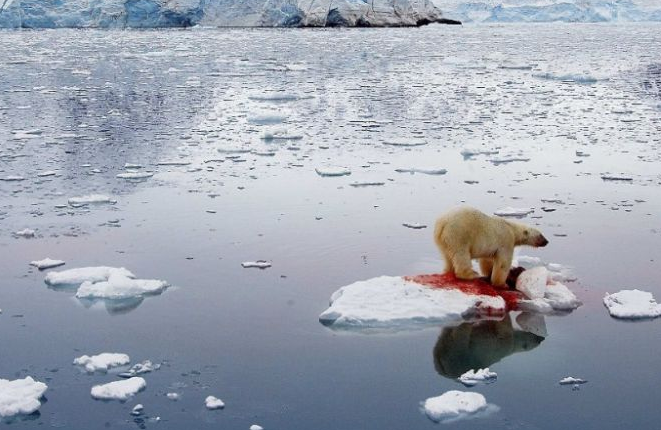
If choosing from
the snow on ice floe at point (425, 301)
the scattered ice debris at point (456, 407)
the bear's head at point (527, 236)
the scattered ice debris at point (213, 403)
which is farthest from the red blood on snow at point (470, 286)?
the scattered ice debris at point (213, 403)

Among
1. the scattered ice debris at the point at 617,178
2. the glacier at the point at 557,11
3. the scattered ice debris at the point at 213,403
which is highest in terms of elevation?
the glacier at the point at 557,11

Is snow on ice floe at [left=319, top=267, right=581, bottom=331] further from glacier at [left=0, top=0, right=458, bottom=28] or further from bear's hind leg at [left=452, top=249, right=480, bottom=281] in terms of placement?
glacier at [left=0, top=0, right=458, bottom=28]

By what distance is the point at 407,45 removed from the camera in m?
34.1

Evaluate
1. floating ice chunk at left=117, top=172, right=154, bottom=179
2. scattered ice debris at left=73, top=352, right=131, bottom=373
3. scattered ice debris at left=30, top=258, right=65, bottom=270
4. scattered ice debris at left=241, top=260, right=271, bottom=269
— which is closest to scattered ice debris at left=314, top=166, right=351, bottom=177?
floating ice chunk at left=117, top=172, right=154, bottom=179

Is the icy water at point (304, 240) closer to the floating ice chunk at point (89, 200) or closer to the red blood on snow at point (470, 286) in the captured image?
the floating ice chunk at point (89, 200)

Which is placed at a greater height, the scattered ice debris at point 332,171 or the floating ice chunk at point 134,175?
the scattered ice debris at point 332,171

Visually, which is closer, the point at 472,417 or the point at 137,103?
the point at 472,417

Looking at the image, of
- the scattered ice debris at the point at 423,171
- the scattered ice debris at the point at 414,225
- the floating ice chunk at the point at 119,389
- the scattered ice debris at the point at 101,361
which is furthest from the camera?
the scattered ice debris at the point at 423,171

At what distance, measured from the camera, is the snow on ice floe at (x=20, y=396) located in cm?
362

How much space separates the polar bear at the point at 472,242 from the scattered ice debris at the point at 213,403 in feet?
6.62

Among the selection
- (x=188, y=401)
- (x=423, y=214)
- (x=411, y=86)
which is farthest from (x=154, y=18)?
(x=188, y=401)

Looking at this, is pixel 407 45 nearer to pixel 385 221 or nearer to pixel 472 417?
pixel 385 221

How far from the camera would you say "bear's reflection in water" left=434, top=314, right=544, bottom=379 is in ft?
13.6

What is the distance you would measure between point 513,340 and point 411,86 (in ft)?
44.1
